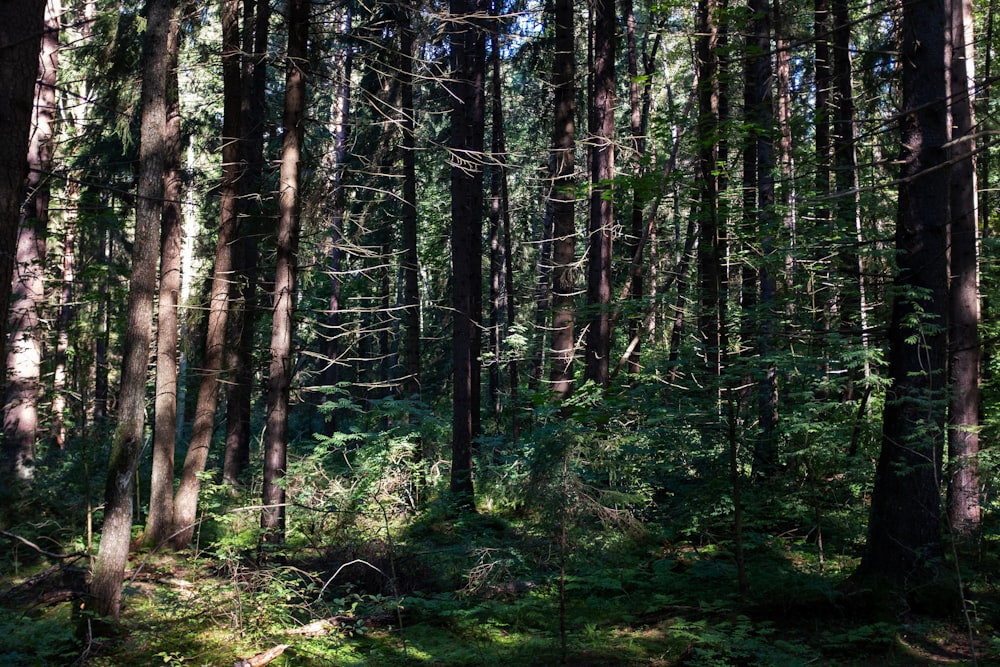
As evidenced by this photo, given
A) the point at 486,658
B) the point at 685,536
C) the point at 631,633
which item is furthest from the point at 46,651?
the point at 685,536

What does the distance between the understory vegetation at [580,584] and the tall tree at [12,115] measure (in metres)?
2.66

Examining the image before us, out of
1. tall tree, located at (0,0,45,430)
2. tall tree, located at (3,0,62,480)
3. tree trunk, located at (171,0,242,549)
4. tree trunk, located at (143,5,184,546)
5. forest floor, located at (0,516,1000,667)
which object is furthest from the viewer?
tall tree, located at (3,0,62,480)

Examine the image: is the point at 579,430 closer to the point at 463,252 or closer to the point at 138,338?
the point at 138,338

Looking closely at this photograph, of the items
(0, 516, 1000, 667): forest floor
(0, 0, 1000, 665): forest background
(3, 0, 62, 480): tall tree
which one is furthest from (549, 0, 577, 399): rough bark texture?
(3, 0, 62, 480): tall tree

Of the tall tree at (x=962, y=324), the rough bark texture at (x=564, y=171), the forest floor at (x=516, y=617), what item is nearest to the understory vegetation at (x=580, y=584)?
the forest floor at (x=516, y=617)

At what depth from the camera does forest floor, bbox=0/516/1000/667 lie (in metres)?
6.28

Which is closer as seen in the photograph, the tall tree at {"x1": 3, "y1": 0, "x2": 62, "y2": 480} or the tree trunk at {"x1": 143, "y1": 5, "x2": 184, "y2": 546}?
the tree trunk at {"x1": 143, "y1": 5, "x2": 184, "y2": 546}

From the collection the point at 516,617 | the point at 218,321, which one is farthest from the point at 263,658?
the point at 218,321

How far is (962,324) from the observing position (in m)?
9.28

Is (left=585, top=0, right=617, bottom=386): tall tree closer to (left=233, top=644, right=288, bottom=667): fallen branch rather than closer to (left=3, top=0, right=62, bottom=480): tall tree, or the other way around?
(left=233, top=644, right=288, bottom=667): fallen branch

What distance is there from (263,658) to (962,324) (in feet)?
31.1

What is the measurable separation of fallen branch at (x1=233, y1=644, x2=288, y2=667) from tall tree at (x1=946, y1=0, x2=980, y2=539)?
7.47m

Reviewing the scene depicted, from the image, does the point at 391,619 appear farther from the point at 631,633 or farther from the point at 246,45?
the point at 246,45

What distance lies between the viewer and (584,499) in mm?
6250
